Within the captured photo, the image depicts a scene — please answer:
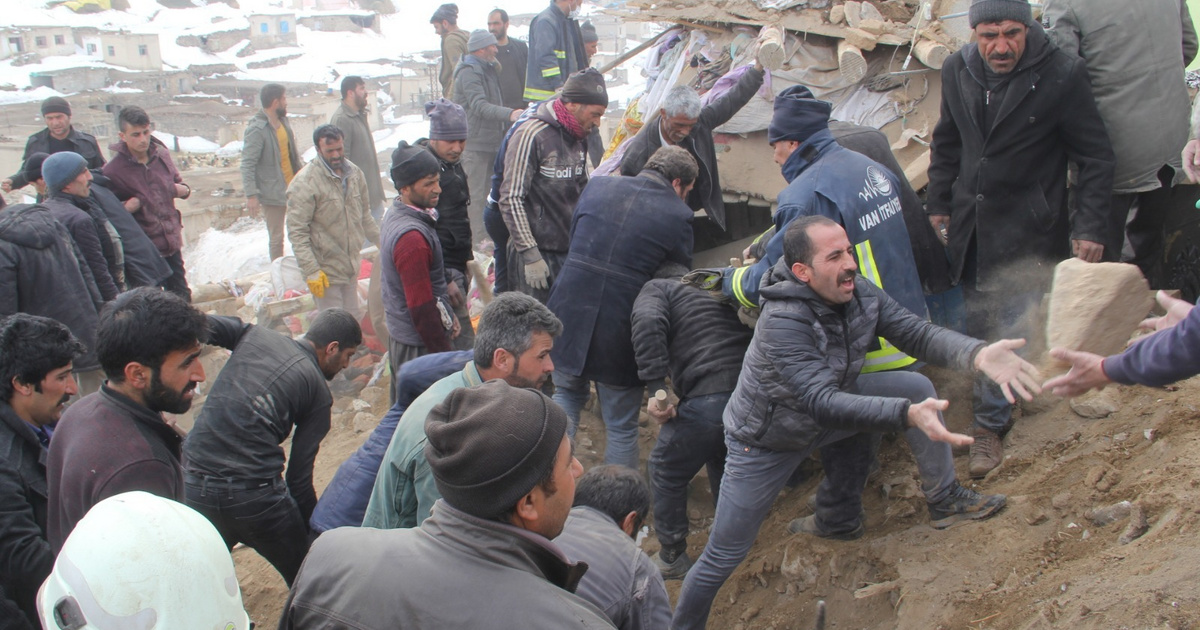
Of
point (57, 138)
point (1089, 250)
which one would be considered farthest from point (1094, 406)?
point (57, 138)

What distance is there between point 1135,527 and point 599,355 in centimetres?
253

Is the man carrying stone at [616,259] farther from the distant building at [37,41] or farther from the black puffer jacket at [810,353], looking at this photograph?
the distant building at [37,41]

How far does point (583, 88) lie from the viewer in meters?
5.33

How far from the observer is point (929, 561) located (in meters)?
3.81

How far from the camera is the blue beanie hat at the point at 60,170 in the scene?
19.8 ft

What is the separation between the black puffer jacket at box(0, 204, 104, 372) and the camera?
17.3 feet

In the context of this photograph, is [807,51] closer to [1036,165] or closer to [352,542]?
[1036,165]

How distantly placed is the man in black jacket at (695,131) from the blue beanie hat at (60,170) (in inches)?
153

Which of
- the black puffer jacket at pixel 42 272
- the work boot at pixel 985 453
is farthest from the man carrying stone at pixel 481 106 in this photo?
the work boot at pixel 985 453

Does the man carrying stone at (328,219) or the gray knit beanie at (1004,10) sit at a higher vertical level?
the gray knit beanie at (1004,10)

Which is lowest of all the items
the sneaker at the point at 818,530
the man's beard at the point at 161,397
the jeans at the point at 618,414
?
the sneaker at the point at 818,530

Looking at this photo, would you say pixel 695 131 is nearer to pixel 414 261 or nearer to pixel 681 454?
pixel 414 261

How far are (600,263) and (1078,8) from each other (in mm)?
2660

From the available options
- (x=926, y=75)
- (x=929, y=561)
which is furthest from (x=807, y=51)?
(x=929, y=561)
